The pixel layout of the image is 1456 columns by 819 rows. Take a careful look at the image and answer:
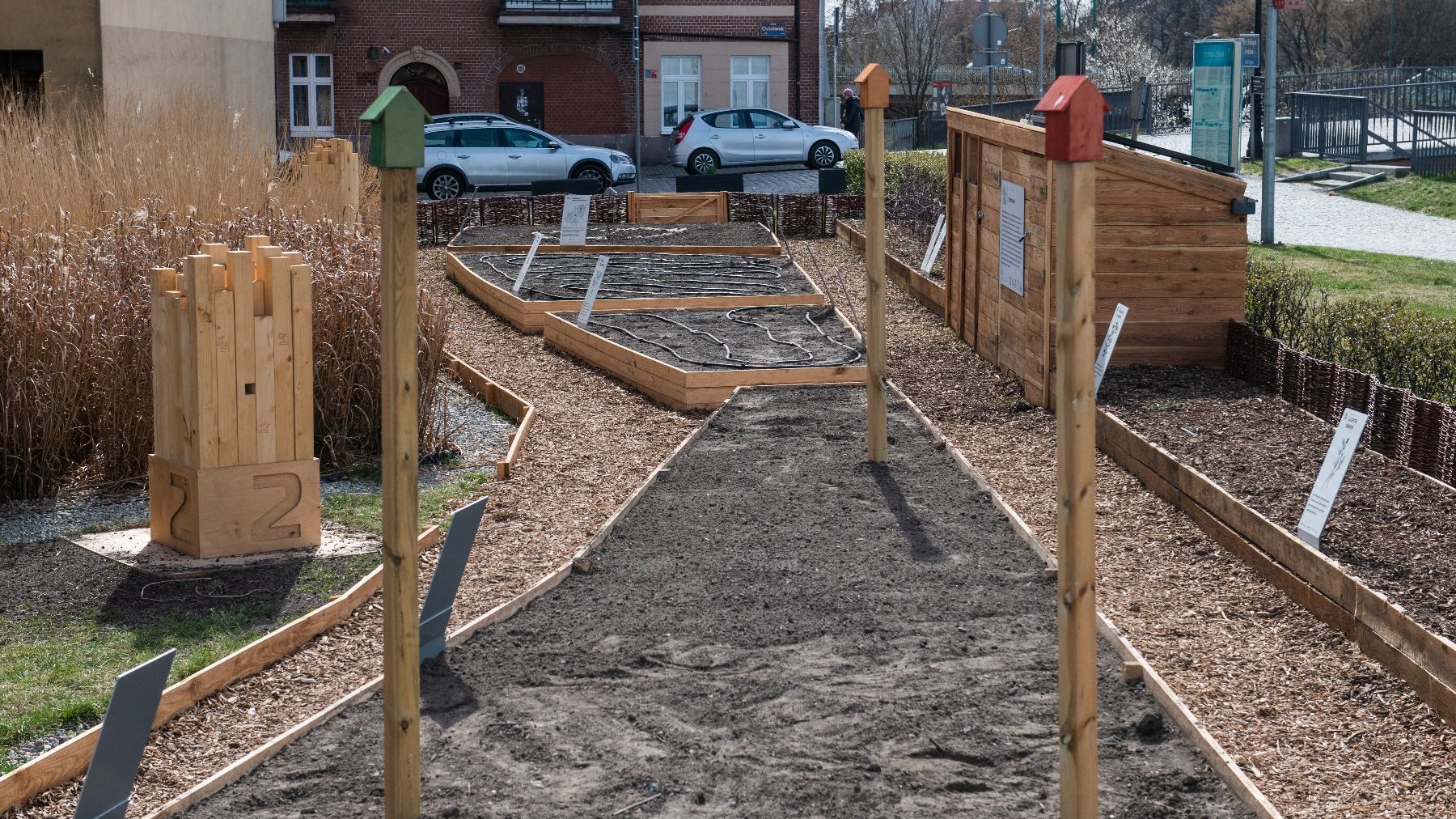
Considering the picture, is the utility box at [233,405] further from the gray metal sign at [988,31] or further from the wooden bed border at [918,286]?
the gray metal sign at [988,31]

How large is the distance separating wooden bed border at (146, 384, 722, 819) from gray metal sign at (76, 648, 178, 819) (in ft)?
0.88

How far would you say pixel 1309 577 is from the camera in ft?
20.9

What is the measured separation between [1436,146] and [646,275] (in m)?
15.7

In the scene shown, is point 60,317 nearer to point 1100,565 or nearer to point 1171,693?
point 1100,565

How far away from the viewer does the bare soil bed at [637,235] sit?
61.9 ft

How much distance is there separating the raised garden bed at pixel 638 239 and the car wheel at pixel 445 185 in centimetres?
729

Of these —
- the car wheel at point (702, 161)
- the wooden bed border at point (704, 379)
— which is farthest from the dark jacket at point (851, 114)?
the wooden bed border at point (704, 379)

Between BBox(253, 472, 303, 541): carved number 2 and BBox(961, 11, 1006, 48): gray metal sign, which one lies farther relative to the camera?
BBox(961, 11, 1006, 48): gray metal sign

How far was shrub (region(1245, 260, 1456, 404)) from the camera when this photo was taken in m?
8.49

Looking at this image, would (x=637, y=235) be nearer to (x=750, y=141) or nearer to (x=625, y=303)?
(x=625, y=303)

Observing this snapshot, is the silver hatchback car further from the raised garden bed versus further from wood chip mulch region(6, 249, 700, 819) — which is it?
wood chip mulch region(6, 249, 700, 819)

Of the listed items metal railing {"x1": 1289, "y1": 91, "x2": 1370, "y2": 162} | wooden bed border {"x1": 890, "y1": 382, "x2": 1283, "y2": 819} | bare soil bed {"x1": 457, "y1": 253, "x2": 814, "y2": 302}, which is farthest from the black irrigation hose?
metal railing {"x1": 1289, "y1": 91, "x2": 1370, "y2": 162}

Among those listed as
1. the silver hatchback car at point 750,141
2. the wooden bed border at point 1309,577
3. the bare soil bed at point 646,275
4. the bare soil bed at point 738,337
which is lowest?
the wooden bed border at point 1309,577

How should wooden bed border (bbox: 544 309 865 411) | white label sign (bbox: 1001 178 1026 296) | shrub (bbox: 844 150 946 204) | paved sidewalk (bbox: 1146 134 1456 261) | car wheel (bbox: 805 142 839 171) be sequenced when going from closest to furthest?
white label sign (bbox: 1001 178 1026 296) → wooden bed border (bbox: 544 309 865 411) → paved sidewalk (bbox: 1146 134 1456 261) → shrub (bbox: 844 150 946 204) → car wheel (bbox: 805 142 839 171)
